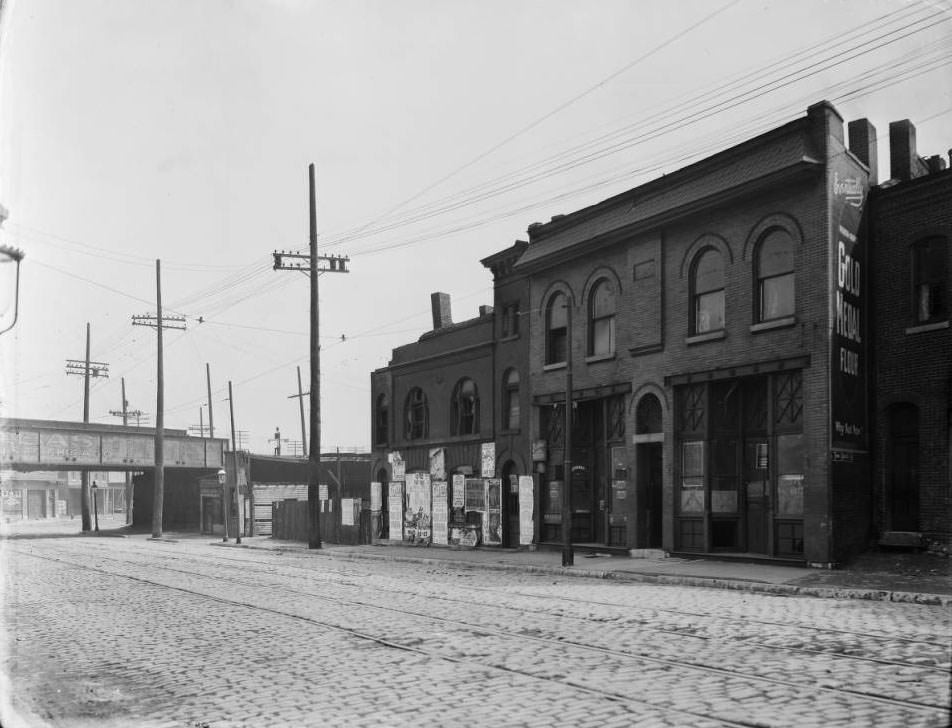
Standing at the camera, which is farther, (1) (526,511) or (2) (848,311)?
(1) (526,511)

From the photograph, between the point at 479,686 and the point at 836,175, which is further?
the point at 836,175

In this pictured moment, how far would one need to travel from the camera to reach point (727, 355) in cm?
2186

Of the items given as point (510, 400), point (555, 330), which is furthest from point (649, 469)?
point (510, 400)

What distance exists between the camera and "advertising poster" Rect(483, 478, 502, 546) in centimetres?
2981

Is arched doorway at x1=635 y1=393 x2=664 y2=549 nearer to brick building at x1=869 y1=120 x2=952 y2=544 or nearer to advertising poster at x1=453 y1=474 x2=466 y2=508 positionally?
brick building at x1=869 y1=120 x2=952 y2=544

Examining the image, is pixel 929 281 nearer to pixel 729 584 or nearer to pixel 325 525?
pixel 729 584

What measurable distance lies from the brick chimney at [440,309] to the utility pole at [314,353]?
5108mm

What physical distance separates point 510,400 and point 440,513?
17.4ft

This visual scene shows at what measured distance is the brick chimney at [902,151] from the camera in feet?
72.8

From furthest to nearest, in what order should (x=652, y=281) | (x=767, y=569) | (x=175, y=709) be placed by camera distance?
(x=652, y=281) → (x=767, y=569) → (x=175, y=709)

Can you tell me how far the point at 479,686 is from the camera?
8477 millimetres

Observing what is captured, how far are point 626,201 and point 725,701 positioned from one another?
19.2 metres

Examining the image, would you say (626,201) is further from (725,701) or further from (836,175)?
(725,701)

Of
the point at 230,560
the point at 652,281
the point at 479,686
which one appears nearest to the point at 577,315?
the point at 652,281
